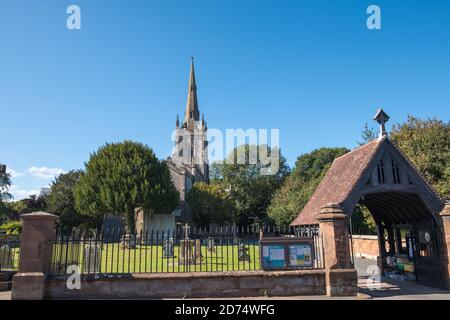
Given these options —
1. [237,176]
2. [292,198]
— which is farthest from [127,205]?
[237,176]

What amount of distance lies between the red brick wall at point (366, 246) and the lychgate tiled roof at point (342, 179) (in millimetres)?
9628

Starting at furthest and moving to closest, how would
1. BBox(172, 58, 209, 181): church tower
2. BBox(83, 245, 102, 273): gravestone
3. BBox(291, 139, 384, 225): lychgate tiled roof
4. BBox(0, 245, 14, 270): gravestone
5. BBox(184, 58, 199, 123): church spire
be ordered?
BBox(184, 58, 199, 123): church spire, BBox(172, 58, 209, 181): church tower, BBox(0, 245, 14, 270): gravestone, BBox(291, 139, 384, 225): lychgate tiled roof, BBox(83, 245, 102, 273): gravestone

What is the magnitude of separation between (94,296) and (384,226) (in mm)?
12192

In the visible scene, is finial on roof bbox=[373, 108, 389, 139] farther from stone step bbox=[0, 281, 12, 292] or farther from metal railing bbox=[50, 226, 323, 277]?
stone step bbox=[0, 281, 12, 292]

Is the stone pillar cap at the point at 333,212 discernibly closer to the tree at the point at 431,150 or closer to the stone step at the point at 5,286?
the stone step at the point at 5,286

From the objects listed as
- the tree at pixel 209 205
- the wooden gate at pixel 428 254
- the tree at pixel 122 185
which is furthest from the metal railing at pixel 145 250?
the tree at pixel 209 205

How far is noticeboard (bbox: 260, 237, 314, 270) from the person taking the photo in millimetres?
10516

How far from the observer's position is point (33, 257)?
9.77 m

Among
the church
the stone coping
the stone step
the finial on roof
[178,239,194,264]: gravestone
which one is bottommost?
the stone step

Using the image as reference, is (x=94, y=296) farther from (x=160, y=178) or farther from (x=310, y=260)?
(x=160, y=178)

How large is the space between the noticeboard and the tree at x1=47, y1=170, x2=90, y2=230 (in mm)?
43206

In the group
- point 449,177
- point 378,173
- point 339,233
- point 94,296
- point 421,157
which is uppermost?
point 421,157

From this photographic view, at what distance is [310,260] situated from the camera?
34.9 ft

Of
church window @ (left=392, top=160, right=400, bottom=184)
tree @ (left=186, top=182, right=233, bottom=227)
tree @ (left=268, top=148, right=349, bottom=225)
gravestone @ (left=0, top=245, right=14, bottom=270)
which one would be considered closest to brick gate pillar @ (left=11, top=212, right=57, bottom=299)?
gravestone @ (left=0, top=245, right=14, bottom=270)
